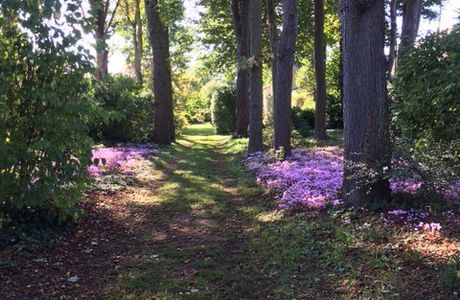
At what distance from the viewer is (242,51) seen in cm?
2005

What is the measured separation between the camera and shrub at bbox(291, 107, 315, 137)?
2094 cm

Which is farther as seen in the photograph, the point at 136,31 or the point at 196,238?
the point at 136,31

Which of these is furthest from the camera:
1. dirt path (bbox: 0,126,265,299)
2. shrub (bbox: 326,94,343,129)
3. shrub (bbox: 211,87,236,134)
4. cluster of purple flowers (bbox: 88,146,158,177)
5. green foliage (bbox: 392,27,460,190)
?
shrub (bbox: 211,87,236,134)

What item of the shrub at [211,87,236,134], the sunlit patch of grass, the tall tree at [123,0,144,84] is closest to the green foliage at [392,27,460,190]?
the sunlit patch of grass

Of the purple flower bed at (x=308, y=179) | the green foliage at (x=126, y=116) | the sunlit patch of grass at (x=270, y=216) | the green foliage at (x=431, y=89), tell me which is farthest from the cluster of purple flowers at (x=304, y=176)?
the green foliage at (x=126, y=116)

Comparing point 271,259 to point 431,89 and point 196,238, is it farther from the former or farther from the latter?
point 431,89

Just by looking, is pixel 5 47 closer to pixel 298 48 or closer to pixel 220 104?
pixel 298 48

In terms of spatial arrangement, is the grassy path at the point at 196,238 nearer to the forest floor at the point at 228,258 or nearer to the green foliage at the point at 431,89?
the forest floor at the point at 228,258

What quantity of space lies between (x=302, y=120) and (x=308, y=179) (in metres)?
13.7

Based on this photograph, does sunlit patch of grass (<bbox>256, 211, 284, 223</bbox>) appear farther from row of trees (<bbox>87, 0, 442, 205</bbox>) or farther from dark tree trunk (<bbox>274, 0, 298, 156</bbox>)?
dark tree trunk (<bbox>274, 0, 298, 156</bbox>)

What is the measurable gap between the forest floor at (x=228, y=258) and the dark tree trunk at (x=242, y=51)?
11668mm

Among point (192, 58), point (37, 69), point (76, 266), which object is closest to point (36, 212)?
point (76, 266)

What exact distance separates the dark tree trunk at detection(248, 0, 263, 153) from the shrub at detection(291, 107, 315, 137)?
572 cm

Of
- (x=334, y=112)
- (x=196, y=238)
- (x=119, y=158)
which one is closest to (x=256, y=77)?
(x=119, y=158)
